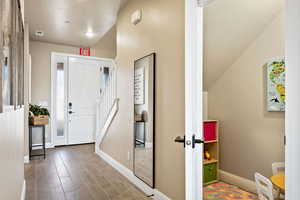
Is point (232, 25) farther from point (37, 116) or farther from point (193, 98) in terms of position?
point (37, 116)

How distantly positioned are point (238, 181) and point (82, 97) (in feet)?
14.4

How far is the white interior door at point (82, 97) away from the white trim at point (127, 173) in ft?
5.21

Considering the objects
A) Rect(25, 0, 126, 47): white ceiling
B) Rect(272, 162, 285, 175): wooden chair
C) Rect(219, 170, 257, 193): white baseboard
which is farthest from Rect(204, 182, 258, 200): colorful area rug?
Rect(25, 0, 126, 47): white ceiling

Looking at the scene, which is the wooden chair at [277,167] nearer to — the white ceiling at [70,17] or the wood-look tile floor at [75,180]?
the wood-look tile floor at [75,180]

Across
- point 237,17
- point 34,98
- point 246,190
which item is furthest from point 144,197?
point 34,98

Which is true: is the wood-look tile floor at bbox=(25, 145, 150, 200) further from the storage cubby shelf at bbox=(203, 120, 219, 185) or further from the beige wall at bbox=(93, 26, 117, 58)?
the beige wall at bbox=(93, 26, 117, 58)

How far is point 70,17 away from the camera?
3893 millimetres

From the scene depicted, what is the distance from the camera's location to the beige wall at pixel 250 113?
2586 mm

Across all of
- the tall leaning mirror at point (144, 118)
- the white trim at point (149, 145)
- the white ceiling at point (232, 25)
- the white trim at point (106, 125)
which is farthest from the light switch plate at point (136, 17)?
the white trim at point (149, 145)

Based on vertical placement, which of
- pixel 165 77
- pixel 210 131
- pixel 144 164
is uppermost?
pixel 165 77

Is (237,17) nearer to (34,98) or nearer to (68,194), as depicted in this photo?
(68,194)

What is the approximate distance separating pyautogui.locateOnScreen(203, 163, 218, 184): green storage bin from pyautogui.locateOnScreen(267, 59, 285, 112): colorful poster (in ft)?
3.75

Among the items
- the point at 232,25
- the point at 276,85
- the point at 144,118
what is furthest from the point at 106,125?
the point at 276,85

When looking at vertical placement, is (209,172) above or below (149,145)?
below
